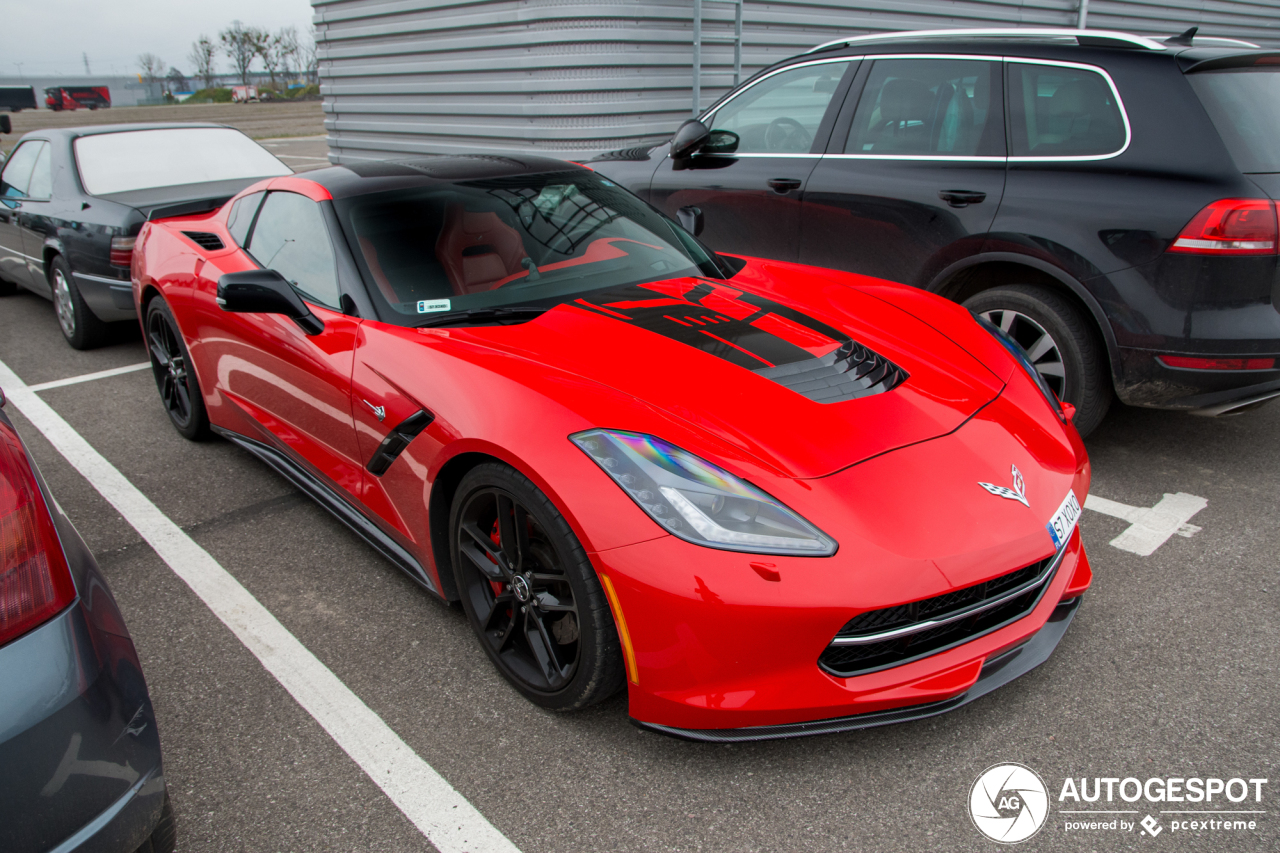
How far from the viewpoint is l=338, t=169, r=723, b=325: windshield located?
2789 millimetres

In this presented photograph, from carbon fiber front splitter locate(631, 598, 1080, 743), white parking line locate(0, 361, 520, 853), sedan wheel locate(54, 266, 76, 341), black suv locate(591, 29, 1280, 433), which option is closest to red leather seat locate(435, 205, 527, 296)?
black suv locate(591, 29, 1280, 433)

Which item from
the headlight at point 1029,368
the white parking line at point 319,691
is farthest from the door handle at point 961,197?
the white parking line at point 319,691

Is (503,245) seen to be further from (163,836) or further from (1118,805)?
(1118,805)

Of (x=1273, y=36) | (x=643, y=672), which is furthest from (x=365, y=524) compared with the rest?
(x=1273, y=36)

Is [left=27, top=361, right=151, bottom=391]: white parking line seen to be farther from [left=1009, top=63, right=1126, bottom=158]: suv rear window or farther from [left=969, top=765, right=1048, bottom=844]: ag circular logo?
[left=969, top=765, right=1048, bottom=844]: ag circular logo

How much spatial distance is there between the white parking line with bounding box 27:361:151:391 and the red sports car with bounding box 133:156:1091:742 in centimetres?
233

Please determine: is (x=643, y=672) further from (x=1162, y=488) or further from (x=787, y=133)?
(x=787, y=133)

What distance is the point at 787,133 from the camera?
4582 millimetres

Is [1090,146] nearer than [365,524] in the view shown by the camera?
No

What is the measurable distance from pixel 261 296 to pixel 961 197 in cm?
293

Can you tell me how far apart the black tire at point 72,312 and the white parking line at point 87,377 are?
469mm

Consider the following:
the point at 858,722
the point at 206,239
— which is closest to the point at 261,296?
the point at 206,239

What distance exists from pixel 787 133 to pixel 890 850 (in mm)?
3693

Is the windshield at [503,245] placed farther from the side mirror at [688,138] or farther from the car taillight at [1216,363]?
the car taillight at [1216,363]
